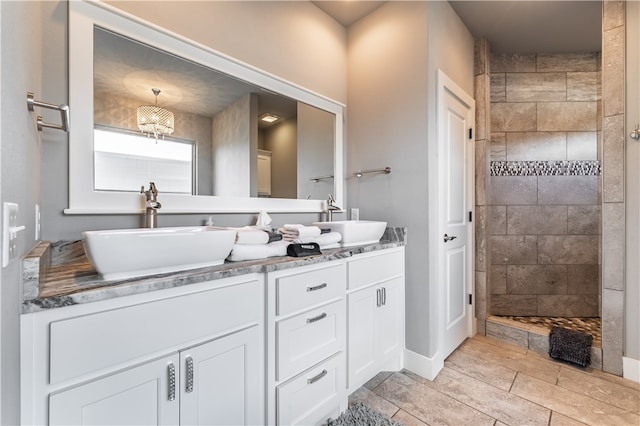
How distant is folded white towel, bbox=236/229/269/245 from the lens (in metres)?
1.32

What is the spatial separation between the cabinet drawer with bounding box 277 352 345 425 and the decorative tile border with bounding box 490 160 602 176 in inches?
103

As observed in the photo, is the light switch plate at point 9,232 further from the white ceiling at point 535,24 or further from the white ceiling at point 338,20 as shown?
the white ceiling at point 535,24

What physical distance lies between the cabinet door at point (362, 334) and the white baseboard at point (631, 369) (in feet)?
5.53

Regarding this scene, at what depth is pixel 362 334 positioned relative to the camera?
5.61 feet

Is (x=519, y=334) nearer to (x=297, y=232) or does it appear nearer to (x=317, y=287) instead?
(x=317, y=287)

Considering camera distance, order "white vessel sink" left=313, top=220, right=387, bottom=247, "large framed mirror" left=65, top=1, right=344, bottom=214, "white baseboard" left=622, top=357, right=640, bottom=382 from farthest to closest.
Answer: "white baseboard" left=622, top=357, right=640, bottom=382 < "white vessel sink" left=313, top=220, right=387, bottom=247 < "large framed mirror" left=65, top=1, right=344, bottom=214

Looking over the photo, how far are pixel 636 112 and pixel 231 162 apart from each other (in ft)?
8.53

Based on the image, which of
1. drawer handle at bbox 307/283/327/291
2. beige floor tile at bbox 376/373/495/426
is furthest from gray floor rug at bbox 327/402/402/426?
drawer handle at bbox 307/283/327/291

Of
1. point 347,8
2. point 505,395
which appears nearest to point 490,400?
point 505,395

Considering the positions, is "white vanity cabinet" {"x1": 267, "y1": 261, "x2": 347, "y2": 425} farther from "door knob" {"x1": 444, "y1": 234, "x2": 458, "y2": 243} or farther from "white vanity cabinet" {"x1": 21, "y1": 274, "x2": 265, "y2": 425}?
"door knob" {"x1": 444, "y1": 234, "x2": 458, "y2": 243}

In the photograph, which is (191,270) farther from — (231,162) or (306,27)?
(306,27)

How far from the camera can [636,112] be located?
6.21ft

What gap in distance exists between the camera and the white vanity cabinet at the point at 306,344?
1256 mm

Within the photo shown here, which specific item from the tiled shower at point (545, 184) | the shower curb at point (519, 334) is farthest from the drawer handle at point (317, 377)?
the tiled shower at point (545, 184)
